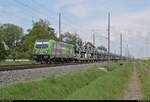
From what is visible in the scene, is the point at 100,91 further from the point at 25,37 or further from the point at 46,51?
the point at 25,37

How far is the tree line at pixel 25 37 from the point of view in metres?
88.1

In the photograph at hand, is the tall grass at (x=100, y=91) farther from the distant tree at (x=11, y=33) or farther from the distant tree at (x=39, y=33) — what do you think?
the distant tree at (x=11, y=33)

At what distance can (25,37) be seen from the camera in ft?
430

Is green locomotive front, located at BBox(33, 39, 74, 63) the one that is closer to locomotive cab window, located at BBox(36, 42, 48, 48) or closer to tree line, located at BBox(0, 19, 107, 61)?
locomotive cab window, located at BBox(36, 42, 48, 48)

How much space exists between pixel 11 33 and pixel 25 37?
28211 mm

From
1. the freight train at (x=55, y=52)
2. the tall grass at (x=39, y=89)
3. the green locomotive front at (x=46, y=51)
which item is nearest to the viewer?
the tall grass at (x=39, y=89)

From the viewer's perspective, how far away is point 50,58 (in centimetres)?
5841

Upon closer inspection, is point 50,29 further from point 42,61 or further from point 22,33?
point 22,33

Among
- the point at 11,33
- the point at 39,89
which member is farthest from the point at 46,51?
the point at 11,33

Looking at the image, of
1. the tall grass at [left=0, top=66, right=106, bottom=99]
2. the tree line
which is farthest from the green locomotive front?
the tall grass at [left=0, top=66, right=106, bottom=99]

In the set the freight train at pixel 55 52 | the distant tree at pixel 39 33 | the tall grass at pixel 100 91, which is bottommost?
the tall grass at pixel 100 91

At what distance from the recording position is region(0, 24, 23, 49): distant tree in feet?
493

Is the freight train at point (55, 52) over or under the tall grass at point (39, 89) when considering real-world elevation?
over

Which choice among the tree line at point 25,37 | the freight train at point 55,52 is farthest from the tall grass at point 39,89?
the tree line at point 25,37
